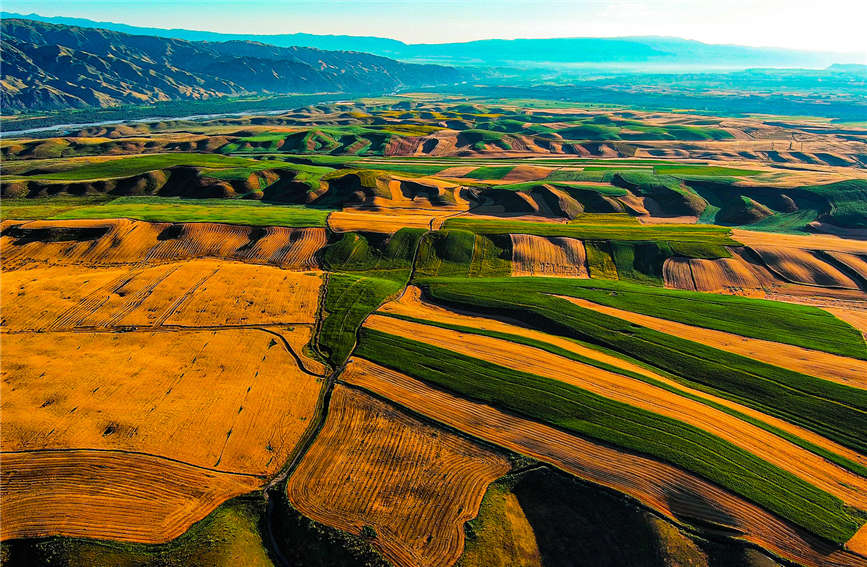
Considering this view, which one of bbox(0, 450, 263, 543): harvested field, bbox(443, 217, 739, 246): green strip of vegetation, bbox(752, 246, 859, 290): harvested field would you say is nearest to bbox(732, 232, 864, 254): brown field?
bbox(752, 246, 859, 290): harvested field

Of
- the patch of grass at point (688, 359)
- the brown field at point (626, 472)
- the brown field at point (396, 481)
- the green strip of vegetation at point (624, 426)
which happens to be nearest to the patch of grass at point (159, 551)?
the brown field at point (396, 481)

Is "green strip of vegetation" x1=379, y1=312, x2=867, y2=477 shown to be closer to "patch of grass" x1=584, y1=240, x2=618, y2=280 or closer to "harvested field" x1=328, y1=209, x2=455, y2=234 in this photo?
"patch of grass" x1=584, y1=240, x2=618, y2=280

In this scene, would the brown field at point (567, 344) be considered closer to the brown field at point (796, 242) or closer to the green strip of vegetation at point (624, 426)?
the green strip of vegetation at point (624, 426)

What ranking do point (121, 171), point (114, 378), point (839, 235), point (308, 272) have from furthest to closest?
point (121, 171) → point (839, 235) → point (308, 272) → point (114, 378)

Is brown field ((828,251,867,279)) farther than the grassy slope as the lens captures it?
Yes

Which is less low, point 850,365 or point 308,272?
point 850,365

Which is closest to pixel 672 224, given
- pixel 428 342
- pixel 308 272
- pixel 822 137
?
pixel 428 342

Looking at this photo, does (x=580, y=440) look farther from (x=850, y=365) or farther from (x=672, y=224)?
(x=672, y=224)
